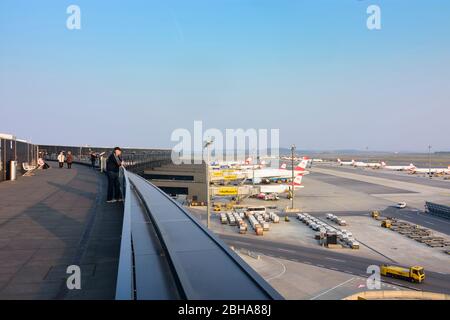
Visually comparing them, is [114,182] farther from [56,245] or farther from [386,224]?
[386,224]

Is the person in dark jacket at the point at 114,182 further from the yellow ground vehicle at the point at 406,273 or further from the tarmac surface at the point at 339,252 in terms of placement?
the yellow ground vehicle at the point at 406,273

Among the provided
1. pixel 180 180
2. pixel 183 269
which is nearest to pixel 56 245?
pixel 183 269

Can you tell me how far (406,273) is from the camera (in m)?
26.4

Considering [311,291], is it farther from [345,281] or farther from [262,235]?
[262,235]

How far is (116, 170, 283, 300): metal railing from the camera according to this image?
3.30 metres

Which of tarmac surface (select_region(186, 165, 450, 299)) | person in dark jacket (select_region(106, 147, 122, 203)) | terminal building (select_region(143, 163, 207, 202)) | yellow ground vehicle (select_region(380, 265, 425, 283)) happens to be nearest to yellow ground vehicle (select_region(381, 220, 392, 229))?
tarmac surface (select_region(186, 165, 450, 299))

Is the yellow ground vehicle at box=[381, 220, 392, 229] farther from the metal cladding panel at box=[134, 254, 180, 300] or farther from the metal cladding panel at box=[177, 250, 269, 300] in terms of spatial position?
the metal cladding panel at box=[134, 254, 180, 300]

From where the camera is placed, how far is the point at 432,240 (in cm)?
3788

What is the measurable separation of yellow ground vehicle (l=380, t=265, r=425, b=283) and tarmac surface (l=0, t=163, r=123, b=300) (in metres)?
22.7

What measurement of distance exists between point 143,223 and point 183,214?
0.80 m

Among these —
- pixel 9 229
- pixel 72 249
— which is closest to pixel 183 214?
pixel 72 249

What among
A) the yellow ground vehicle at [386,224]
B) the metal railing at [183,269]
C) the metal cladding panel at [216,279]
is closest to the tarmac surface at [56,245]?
the metal railing at [183,269]

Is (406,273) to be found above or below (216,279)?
below

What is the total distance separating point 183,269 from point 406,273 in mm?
27281
